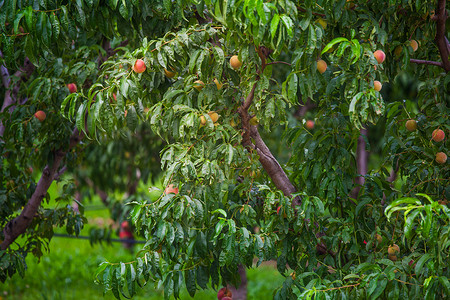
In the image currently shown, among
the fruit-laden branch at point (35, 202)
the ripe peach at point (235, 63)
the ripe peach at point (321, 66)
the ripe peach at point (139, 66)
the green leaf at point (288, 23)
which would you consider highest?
the green leaf at point (288, 23)

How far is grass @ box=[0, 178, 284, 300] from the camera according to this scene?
5.23 m

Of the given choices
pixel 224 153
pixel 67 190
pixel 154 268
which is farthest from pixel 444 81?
pixel 67 190

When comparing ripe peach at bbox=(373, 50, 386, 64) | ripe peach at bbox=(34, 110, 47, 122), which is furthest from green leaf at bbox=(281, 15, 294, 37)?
ripe peach at bbox=(34, 110, 47, 122)

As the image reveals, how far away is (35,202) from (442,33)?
232cm

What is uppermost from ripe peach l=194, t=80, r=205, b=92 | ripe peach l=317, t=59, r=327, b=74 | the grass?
ripe peach l=317, t=59, r=327, b=74

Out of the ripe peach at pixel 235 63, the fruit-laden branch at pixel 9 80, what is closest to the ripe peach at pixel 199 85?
the ripe peach at pixel 235 63

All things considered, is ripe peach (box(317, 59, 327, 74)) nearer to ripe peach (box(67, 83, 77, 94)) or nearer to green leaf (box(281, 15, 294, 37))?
green leaf (box(281, 15, 294, 37))

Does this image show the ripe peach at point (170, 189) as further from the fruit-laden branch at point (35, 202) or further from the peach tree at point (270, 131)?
the fruit-laden branch at point (35, 202)

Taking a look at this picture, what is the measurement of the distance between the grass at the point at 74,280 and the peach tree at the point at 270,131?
265 centimetres

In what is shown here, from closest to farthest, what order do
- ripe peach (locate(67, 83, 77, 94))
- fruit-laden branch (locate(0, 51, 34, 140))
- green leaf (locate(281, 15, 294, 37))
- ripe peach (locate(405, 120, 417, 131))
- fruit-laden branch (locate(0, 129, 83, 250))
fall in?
green leaf (locate(281, 15, 294, 37)), ripe peach (locate(405, 120, 417, 131)), ripe peach (locate(67, 83, 77, 94)), fruit-laden branch (locate(0, 129, 83, 250)), fruit-laden branch (locate(0, 51, 34, 140))

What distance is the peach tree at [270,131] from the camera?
5.83ft

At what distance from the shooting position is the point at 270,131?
2184 millimetres

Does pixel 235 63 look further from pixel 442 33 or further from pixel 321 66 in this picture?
pixel 442 33

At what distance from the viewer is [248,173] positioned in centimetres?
221
